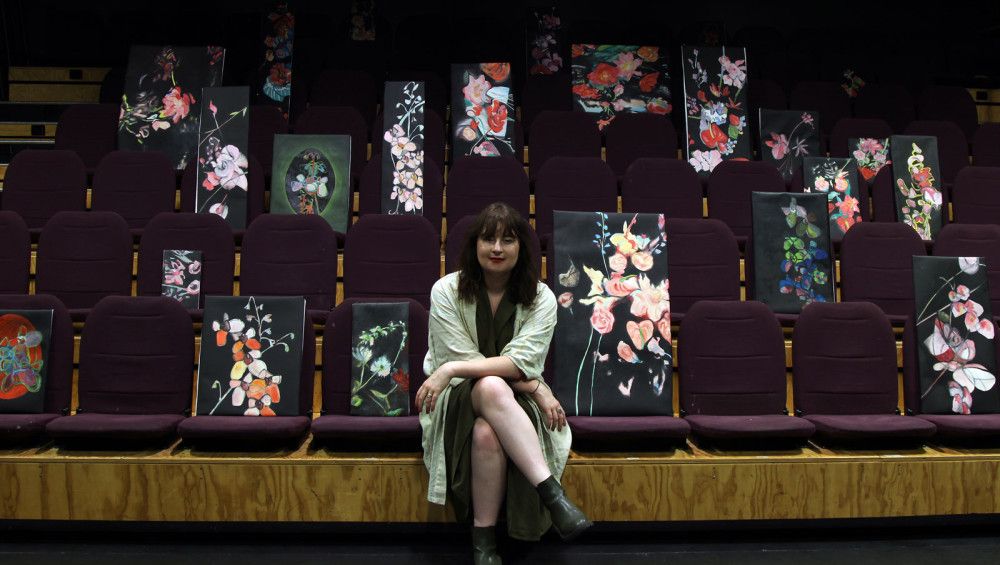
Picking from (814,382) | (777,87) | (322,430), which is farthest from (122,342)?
(777,87)

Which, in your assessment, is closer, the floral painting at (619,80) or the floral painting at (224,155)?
the floral painting at (224,155)

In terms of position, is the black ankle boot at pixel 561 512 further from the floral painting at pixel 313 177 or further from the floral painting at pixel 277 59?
the floral painting at pixel 277 59

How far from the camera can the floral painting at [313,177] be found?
171 centimetres

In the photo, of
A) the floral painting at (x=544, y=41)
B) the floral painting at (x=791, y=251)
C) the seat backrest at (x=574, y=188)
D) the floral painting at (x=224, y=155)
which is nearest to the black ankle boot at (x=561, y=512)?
the floral painting at (x=791, y=251)

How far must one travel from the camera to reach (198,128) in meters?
1.92

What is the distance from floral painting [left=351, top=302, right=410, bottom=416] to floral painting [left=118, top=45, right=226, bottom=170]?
3.27 ft

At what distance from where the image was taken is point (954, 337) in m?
1.23

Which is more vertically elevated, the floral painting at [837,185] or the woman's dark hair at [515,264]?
the floral painting at [837,185]

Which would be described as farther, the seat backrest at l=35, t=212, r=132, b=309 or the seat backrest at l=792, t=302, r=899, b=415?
the seat backrest at l=35, t=212, r=132, b=309

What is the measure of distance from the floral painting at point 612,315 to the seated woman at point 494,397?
0.13 metres

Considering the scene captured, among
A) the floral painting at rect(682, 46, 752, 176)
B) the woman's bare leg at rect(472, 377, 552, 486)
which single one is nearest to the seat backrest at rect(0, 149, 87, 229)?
the woman's bare leg at rect(472, 377, 552, 486)

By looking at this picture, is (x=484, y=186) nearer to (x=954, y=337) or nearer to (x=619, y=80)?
(x=619, y=80)

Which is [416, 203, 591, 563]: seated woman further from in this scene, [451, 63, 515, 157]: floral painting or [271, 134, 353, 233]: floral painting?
[451, 63, 515, 157]: floral painting

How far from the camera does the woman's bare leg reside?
3.04ft
